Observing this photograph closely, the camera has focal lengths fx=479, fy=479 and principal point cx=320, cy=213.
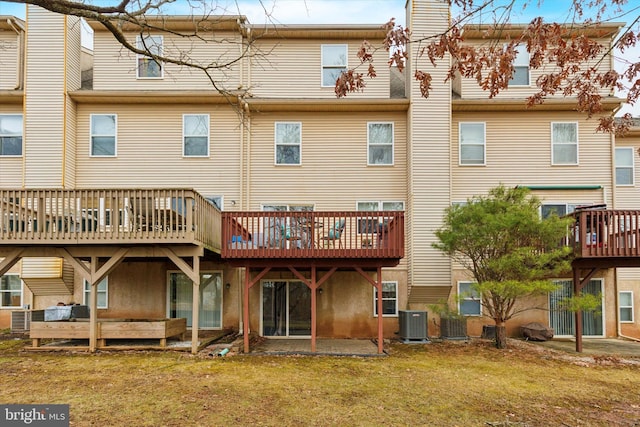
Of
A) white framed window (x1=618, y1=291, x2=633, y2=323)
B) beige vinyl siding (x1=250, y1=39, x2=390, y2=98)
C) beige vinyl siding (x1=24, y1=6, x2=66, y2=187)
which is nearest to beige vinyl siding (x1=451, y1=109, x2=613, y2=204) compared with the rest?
beige vinyl siding (x1=250, y1=39, x2=390, y2=98)

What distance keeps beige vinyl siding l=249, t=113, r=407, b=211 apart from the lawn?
5.18m

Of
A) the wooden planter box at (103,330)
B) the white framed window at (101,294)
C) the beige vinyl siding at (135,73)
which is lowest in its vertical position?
the wooden planter box at (103,330)

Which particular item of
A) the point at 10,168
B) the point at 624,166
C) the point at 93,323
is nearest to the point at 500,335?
the point at 624,166

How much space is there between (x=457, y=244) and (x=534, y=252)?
6.03ft

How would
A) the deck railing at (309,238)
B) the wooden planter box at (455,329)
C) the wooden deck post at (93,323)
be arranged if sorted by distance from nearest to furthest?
the wooden deck post at (93,323) → the deck railing at (309,238) → the wooden planter box at (455,329)

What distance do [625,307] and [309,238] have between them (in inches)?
410

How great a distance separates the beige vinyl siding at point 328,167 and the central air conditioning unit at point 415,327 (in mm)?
3559

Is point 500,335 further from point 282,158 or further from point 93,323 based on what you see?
point 93,323

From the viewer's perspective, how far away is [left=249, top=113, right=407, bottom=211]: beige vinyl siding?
14.7m

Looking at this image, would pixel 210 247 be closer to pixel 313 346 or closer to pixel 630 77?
pixel 313 346

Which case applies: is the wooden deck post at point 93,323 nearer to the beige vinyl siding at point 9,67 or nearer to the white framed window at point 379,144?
the beige vinyl siding at point 9,67

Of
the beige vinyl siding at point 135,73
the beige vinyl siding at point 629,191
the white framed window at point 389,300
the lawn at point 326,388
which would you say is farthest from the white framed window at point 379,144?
the beige vinyl siding at point 629,191

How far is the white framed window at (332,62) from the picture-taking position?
15.0m

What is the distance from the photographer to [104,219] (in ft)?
35.2
